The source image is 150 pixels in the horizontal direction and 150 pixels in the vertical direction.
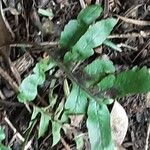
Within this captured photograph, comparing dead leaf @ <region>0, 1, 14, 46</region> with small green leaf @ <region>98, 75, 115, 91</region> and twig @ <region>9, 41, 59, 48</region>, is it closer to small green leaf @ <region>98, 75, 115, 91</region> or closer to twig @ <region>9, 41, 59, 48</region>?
twig @ <region>9, 41, 59, 48</region>

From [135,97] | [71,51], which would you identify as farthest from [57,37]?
[135,97]

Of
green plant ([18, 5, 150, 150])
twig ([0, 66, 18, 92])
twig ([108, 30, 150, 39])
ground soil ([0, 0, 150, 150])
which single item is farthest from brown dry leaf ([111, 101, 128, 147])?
twig ([0, 66, 18, 92])

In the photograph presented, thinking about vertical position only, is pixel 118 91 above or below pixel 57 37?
below

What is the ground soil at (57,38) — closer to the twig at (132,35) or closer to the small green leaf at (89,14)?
the twig at (132,35)

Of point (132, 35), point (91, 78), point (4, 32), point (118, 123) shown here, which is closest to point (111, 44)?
point (132, 35)

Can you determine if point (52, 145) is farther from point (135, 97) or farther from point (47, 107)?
point (135, 97)

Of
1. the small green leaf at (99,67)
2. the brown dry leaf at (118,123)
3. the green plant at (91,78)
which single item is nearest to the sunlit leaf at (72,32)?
the green plant at (91,78)

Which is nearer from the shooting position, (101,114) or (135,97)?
(101,114)
